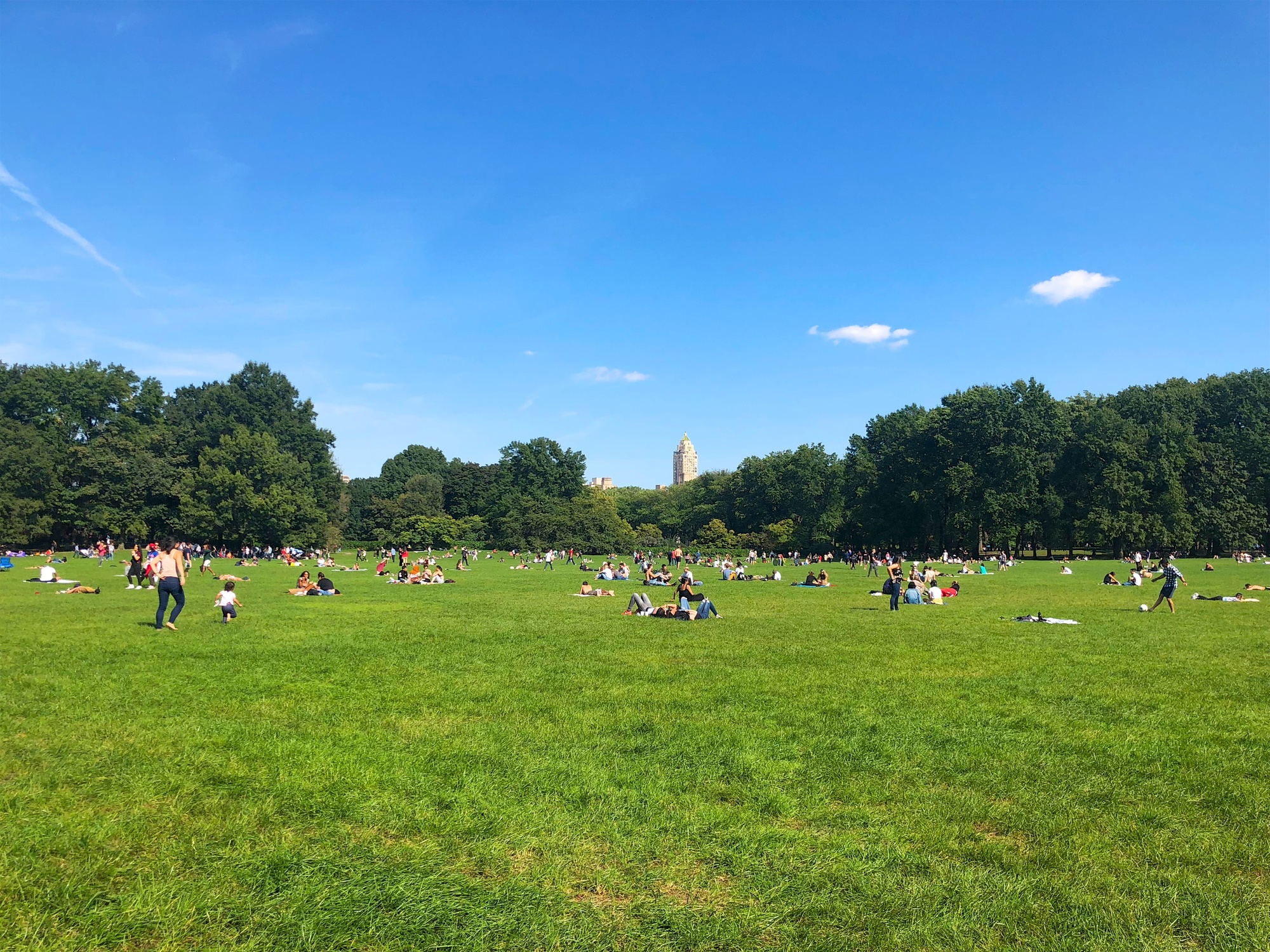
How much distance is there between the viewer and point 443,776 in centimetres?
618

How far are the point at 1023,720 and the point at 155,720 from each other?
917 centimetres

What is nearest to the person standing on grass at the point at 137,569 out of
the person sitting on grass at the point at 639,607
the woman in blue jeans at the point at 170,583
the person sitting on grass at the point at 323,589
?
the person sitting on grass at the point at 323,589

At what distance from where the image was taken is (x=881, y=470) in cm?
8156

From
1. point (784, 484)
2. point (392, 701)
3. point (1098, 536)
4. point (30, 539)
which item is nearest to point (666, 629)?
point (392, 701)

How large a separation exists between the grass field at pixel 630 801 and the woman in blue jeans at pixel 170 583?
2.84 m

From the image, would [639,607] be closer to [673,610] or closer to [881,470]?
[673,610]

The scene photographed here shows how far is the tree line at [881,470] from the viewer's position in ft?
215

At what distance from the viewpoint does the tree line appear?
65625mm

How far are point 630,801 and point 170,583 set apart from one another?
1335 centimetres

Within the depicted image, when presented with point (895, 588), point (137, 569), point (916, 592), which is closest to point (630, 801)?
point (895, 588)

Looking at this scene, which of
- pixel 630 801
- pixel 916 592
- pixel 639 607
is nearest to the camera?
pixel 630 801

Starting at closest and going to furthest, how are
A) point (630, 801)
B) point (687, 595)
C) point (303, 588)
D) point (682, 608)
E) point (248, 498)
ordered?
point (630, 801) → point (682, 608) → point (687, 595) → point (303, 588) → point (248, 498)

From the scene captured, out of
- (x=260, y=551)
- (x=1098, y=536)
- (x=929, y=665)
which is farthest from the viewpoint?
(x=260, y=551)

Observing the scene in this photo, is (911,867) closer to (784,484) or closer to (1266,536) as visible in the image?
(1266,536)
